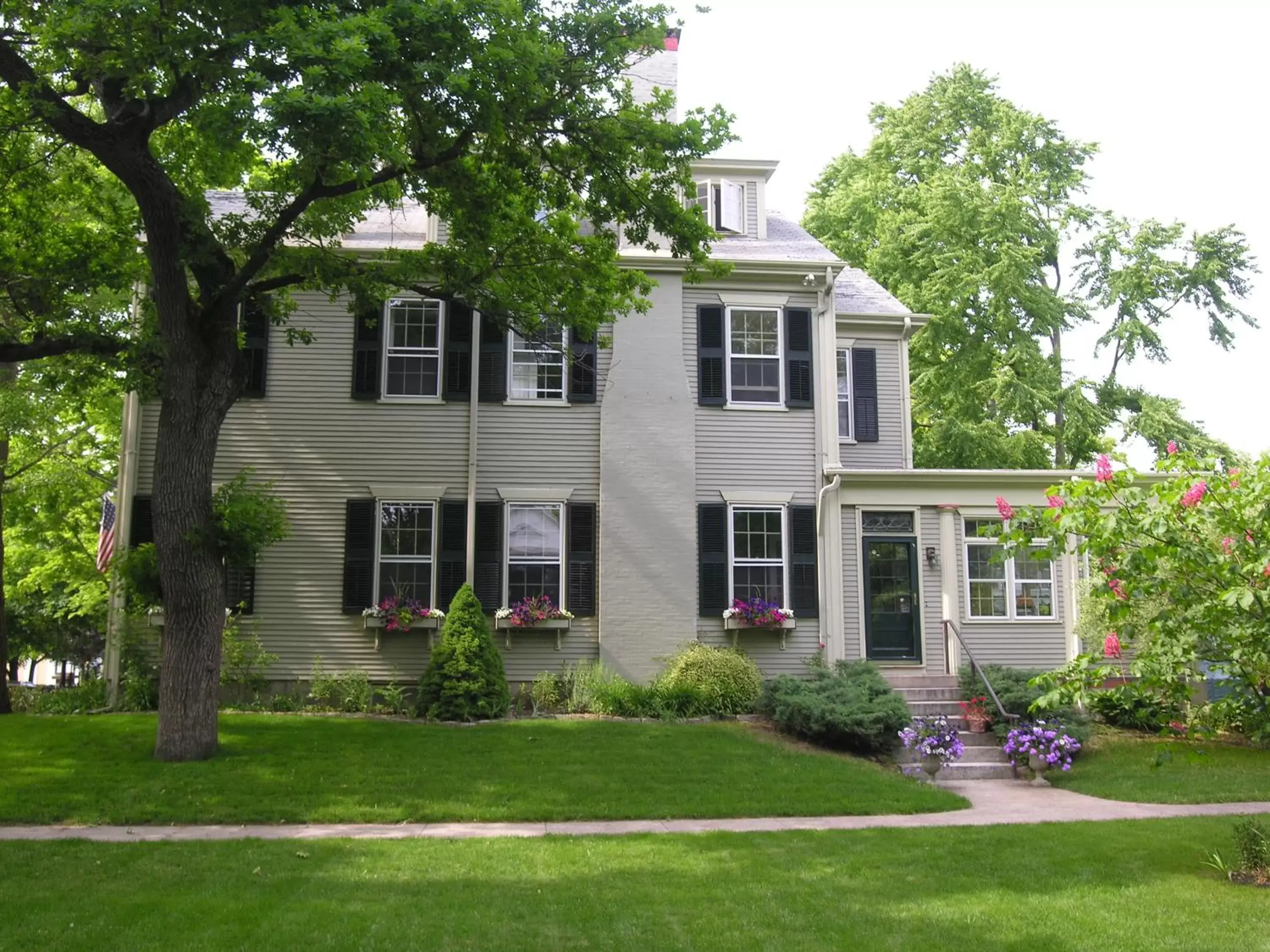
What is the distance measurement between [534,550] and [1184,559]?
1024 cm

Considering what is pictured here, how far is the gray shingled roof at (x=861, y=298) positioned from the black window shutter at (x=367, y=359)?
736 centimetres

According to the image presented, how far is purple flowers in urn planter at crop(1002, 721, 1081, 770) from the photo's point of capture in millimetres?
12609

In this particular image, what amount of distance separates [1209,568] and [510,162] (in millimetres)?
8695

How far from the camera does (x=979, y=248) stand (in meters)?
24.3

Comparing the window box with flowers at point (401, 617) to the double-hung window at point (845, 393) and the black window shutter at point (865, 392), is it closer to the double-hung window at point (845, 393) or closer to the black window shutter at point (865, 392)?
the double-hung window at point (845, 393)

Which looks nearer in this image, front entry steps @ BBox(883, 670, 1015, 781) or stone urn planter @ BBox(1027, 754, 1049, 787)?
stone urn planter @ BBox(1027, 754, 1049, 787)

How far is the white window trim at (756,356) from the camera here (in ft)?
53.7

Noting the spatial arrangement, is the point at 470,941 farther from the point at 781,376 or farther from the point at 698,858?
the point at 781,376

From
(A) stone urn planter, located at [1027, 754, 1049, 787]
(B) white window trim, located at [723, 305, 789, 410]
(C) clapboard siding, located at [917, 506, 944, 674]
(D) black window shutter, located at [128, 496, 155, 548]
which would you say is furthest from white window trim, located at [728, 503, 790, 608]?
(D) black window shutter, located at [128, 496, 155, 548]

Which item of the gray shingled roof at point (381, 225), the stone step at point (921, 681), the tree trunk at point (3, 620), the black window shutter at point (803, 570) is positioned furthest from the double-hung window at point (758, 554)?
the tree trunk at point (3, 620)

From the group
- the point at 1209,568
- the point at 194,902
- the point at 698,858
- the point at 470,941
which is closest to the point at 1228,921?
the point at 1209,568

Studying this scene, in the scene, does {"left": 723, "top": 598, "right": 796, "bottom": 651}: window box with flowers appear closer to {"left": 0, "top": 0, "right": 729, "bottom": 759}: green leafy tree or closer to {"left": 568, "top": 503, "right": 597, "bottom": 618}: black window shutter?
{"left": 568, "top": 503, "right": 597, "bottom": 618}: black window shutter

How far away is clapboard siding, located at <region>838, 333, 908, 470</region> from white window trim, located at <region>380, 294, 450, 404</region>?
6684mm

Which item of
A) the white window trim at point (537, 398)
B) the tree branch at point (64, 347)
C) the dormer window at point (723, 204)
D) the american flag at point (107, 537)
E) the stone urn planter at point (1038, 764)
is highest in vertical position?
the dormer window at point (723, 204)
